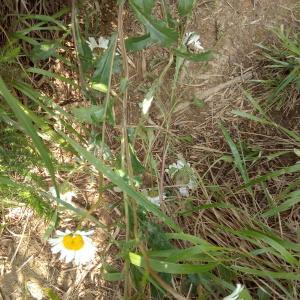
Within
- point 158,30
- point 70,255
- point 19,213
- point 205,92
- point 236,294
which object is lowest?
point 236,294

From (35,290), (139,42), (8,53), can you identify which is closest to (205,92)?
(139,42)

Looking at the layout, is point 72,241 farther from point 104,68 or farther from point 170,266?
point 104,68

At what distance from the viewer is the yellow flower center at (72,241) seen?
1.09m

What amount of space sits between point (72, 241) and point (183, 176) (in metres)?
0.36

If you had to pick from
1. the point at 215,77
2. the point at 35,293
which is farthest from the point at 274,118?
the point at 35,293

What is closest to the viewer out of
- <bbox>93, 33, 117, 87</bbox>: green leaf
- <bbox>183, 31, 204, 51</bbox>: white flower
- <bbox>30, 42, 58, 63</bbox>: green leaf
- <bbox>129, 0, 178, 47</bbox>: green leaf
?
<bbox>129, 0, 178, 47</bbox>: green leaf

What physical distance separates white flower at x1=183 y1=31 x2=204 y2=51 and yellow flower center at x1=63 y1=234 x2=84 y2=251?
585 millimetres

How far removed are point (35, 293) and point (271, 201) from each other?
0.71 m

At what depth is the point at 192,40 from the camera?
1.21 metres

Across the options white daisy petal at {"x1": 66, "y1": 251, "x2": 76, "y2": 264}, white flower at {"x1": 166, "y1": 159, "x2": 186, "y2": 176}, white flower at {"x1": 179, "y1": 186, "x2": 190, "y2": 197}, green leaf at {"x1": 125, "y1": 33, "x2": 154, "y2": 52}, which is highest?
green leaf at {"x1": 125, "y1": 33, "x2": 154, "y2": 52}

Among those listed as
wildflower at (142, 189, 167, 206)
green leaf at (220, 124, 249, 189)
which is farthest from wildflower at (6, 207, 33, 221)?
green leaf at (220, 124, 249, 189)

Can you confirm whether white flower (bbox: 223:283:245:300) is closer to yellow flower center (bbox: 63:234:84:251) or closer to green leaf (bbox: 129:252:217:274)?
green leaf (bbox: 129:252:217:274)

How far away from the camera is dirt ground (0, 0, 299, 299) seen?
1.27 metres

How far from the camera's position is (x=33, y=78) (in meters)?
1.23
